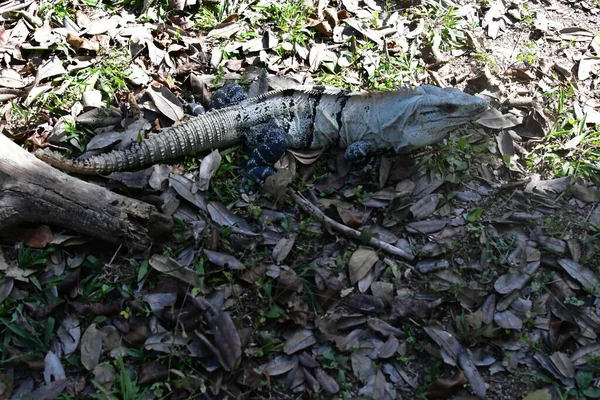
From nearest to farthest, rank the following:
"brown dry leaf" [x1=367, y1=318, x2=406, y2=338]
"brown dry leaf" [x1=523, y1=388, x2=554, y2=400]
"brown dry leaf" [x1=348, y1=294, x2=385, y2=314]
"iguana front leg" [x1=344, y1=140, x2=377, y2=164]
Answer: "brown dry leaf" [x1=523, y1=388, x2=554, y2=400], "brown dry leaf" [x1=367, y1=318, x2=406, y2=338], "brown dry leaf" [x1=348, y1=294, x2=385, y2=314], "iguana front leg" [x1=344, y1=140, x2=377, y2=164]

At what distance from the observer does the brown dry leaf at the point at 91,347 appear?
11.6 ft

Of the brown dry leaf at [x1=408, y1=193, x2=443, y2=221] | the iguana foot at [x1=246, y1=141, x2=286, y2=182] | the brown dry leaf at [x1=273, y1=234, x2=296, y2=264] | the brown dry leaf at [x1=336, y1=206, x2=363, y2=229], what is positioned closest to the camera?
the brown dry leaf at [x1=273, y1=234, x2=296, y2=264]

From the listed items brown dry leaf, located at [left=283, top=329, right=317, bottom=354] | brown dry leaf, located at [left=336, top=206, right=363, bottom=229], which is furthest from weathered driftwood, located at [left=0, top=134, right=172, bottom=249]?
brown dry leaf, located at [left=336, top=206, right=363, bottom=229]

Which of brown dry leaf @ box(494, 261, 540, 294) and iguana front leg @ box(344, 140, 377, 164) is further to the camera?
iguana front leg @ box(344, 140, 377, 164)

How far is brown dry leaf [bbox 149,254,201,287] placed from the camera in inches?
153

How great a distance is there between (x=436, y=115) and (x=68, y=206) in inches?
117

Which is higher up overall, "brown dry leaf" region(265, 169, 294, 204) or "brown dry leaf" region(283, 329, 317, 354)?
"brown dry leaf" region(265, 169, 294, 204)

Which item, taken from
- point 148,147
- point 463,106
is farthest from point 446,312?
point 148,147

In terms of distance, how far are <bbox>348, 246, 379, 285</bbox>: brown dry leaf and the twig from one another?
0.29 ft

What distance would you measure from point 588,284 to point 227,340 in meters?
2.55

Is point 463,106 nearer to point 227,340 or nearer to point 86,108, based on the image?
point 227,340

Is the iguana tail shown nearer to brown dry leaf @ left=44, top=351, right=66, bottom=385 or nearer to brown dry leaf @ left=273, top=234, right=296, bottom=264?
brown dry leaf @ left=273, top=234, right=296, bottom=264

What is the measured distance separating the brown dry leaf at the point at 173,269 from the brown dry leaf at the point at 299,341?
0.74m

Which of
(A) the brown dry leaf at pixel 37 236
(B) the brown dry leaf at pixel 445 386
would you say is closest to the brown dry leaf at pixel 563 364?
(B) the brown dry leaf at pixel 445 386
